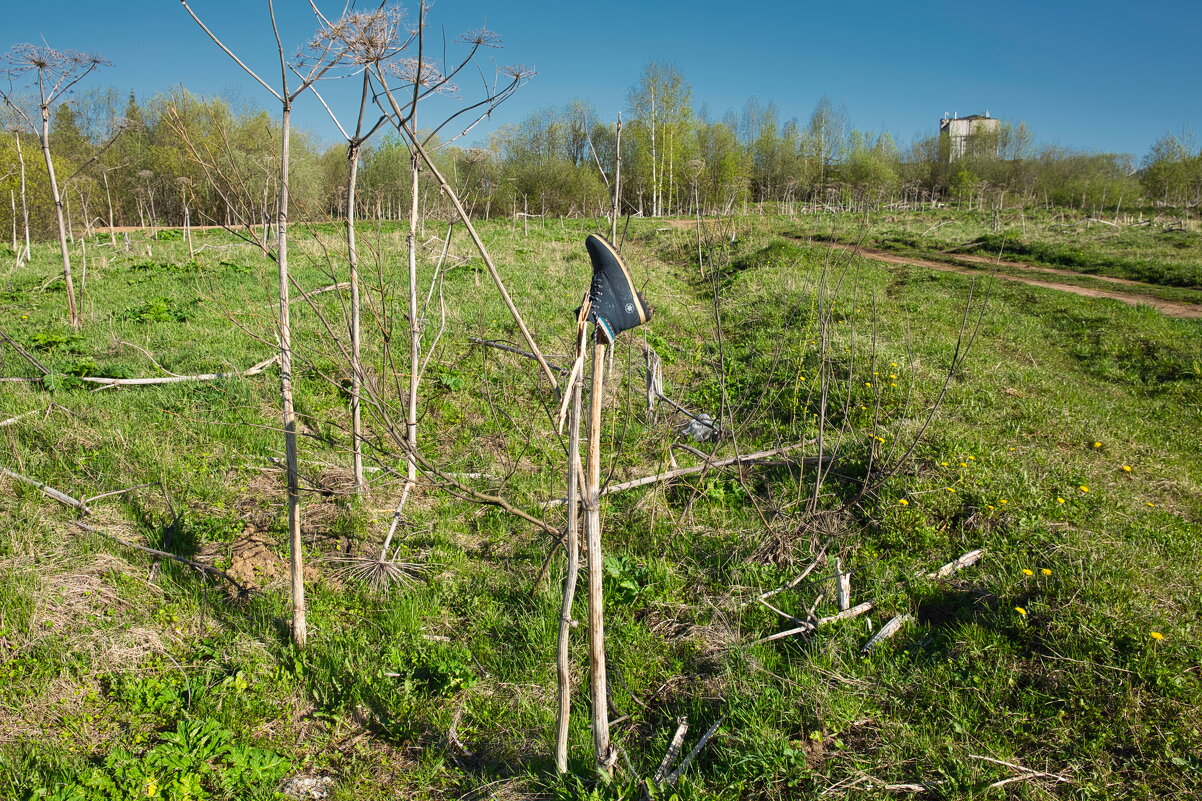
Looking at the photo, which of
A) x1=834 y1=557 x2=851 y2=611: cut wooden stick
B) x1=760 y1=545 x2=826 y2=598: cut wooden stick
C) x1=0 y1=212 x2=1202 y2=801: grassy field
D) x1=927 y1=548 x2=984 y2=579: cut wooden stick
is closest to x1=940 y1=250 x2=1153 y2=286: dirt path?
x1=0 y1=212 x2=1202 y2=801: grassy field

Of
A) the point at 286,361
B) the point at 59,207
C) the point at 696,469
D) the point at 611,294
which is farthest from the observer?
the point at 59,207

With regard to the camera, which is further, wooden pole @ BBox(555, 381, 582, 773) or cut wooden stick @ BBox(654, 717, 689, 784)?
cut wooden stick @ BBox(654, 717, 689, 784)

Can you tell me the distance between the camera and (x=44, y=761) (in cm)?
236

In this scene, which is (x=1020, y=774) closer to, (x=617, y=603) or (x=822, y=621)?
(x=822, y=621)

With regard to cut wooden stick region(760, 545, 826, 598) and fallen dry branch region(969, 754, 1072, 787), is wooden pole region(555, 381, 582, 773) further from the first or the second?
cut wooden stick region(760, 545, 826, 598)

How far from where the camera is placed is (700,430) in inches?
227

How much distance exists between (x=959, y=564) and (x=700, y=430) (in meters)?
2.47

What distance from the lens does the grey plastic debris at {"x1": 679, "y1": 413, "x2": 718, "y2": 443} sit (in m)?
5.61

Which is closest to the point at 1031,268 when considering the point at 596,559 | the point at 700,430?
the point at 700,430

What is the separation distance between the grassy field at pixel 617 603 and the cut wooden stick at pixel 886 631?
4 cm

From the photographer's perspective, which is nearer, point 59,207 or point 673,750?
point 673,750

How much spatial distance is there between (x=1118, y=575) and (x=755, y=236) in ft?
49.1

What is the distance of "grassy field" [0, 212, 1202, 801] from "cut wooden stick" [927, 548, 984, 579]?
7 cm

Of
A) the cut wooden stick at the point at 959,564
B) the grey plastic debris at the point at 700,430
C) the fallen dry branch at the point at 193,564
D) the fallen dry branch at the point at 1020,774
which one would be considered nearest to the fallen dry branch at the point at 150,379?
the fallen dry branch at the point at 193,564
